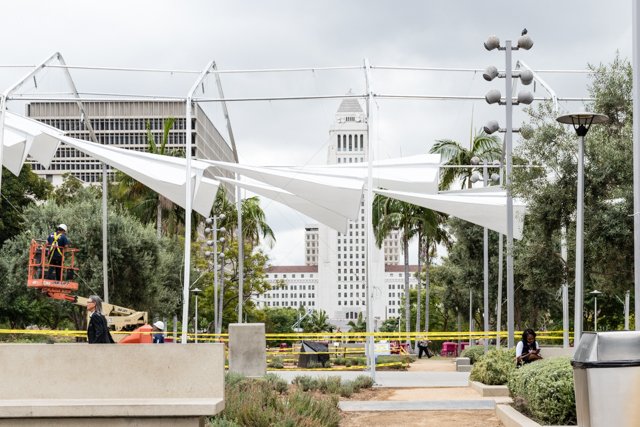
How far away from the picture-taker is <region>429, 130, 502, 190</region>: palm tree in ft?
153

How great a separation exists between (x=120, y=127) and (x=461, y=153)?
115m

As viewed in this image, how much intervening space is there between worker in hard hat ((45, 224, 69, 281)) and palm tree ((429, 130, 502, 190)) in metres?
23.0

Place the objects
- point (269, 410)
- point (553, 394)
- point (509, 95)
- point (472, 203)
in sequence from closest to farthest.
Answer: point (553, 394) < point (269, 410) < point (509, 95) < point (472, 203)

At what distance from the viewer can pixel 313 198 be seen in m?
29.4

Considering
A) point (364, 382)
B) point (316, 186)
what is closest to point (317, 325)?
point (316, 186)

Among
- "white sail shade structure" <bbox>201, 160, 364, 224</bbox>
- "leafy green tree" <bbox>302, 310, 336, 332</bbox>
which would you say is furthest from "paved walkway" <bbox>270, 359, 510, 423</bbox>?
"leafy green tree" <bbox>302, 310, 336, 332</bbox>

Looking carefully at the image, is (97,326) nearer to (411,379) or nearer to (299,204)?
(411,379)

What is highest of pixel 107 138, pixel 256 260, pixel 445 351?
pixel 107 138

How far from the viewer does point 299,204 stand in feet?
105

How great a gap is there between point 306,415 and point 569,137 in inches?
444

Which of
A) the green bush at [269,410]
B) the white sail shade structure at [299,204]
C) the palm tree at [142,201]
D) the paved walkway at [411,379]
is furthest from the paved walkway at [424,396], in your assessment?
the palm tree at [142,201]

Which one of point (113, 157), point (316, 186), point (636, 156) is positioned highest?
point (113, 157)

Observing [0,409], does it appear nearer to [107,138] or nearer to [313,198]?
[313,198]

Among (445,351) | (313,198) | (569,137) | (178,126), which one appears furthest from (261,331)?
(178,126)
